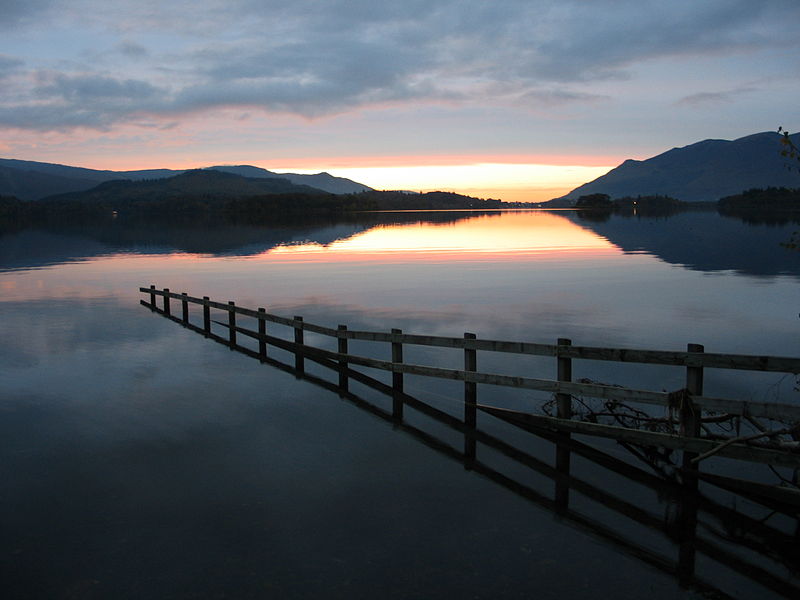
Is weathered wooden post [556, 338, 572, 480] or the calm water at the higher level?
weathered wooden post [556, 338, 572, 480]

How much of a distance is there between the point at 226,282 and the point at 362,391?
33632mm

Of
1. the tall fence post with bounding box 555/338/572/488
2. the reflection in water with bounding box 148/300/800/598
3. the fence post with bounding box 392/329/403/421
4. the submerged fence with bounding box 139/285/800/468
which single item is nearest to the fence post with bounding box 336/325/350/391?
the submerged fence with bounding box 139/285/800/468

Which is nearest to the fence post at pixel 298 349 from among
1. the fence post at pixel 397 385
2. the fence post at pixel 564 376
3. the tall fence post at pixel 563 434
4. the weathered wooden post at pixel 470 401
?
the fence post at pixel 397 385

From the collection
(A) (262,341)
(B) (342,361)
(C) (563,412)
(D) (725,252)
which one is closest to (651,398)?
(C) (563,412)

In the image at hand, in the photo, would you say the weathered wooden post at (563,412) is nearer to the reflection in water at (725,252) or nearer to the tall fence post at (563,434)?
the tall fence post at (563,434)

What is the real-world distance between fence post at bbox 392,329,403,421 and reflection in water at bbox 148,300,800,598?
36 centimetres

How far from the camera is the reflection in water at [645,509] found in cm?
931

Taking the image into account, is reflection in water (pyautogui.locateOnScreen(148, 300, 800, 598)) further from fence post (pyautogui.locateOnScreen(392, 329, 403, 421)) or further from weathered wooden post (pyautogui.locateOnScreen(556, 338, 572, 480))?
fence post (pyautogui.locateOnScreen(392, 329, 403, 421))

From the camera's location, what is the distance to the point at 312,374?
2091 centimetres

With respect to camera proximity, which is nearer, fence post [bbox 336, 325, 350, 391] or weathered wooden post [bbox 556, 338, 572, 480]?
weathered wooden post [bbox 556, 338, 572, 480]

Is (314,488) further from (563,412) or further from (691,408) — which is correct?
(691,408)

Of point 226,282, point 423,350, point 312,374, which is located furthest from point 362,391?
point 226,282

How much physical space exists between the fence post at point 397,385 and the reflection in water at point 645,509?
0.36 metres

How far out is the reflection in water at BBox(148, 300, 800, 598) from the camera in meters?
9.31
